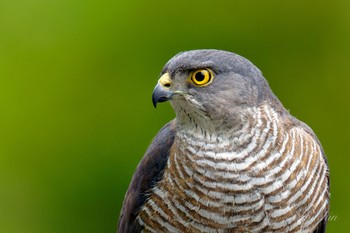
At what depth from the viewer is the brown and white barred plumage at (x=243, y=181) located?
541cm

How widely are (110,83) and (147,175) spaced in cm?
280

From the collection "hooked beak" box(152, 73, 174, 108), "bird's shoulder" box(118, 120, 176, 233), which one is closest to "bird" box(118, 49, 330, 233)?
"hooked beak" box(152, 73, 174, 108)

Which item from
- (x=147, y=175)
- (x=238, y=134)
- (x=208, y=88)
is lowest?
(x=147, y=175)

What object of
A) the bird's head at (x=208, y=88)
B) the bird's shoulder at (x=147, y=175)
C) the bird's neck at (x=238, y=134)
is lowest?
the bird's shoulder at (x=147, y=175)

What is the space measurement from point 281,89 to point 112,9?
1.49 meters

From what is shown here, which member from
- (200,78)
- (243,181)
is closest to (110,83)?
(200,78)

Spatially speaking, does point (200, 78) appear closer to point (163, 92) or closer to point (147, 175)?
point (163, 92)

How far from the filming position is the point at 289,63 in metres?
8.44

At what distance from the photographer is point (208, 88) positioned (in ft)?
17.9

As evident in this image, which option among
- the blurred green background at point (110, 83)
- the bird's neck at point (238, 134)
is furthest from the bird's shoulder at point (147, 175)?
the blurred green background at point (110, 83)

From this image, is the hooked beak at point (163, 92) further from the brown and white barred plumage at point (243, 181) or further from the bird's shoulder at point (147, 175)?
the bird's shoulder at point (147, 175)

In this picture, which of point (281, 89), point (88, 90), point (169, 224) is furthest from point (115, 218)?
point (169, 224)

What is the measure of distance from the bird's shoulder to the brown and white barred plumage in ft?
0.48

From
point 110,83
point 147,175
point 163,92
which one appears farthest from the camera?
point 110,83
